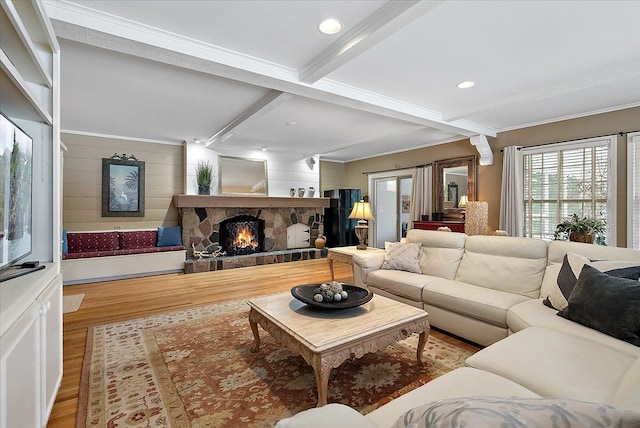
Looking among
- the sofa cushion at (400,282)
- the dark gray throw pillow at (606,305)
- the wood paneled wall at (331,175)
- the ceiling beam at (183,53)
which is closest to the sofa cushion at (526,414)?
the dark gray throw pillow at (606,305)

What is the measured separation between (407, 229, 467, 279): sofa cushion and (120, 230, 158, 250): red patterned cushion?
482cm

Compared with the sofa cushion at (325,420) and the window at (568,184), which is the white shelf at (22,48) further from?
the window at (568,184)

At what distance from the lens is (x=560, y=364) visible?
57.2 inches

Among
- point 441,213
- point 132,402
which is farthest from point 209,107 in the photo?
point 441,213

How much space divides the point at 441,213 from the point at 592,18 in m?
→ 4.07

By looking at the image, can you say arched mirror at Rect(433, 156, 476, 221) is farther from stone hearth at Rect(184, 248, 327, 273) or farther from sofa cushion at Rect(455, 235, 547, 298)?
stone hearth at Rect(184, 248, 327, 273)

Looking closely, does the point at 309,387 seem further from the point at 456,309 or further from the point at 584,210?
the point at 584,210

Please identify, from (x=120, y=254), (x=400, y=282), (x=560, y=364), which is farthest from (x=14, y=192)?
(x=120, y=254)

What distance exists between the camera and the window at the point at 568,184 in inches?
160

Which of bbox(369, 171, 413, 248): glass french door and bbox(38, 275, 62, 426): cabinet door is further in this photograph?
bbox(369, 171, 413, 248): glass french door

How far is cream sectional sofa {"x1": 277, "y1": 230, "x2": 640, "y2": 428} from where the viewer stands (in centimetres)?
121

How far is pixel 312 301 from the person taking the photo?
2.22 m

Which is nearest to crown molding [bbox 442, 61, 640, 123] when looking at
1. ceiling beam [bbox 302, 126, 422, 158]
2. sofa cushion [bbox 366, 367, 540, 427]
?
ceiling beam [bbox 302, 126, 422, 158]

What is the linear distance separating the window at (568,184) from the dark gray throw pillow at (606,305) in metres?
2.92
